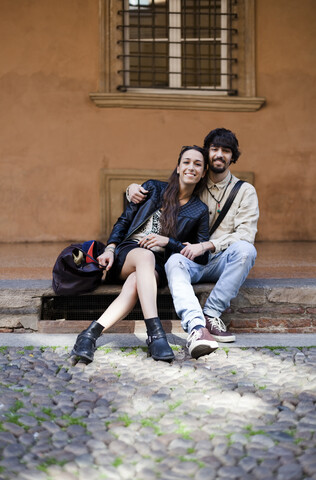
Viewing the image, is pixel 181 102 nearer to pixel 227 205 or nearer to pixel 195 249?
pixel 227 205

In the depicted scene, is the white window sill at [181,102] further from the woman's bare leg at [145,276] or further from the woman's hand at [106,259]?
the woman's bare leg at [145,276]

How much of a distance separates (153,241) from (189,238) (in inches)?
12.9

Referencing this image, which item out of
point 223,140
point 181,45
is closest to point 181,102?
point 181,45

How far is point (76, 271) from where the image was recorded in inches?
146

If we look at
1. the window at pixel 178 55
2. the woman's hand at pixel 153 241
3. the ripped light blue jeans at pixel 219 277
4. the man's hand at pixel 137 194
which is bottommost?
the ripped light blue jeans at pixel 219 277

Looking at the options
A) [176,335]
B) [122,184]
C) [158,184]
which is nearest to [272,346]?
[176,335]

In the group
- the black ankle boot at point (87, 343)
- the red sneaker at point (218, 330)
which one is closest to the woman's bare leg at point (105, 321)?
the black ankle boot at point (87, 343)

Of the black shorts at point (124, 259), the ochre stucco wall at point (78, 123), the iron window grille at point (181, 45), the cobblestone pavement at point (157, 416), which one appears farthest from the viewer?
the iron window grille at point (181, 45)

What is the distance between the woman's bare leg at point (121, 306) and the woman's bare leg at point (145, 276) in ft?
0.22

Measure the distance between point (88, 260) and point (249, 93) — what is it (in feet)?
14.3

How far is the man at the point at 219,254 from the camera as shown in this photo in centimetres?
351

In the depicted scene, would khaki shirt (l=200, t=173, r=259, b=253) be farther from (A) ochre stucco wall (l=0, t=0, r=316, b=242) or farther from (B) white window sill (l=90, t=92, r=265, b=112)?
(B) white window sill (l=90, t=92, r=265, b=112)

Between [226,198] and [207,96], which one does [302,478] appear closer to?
[226,198]

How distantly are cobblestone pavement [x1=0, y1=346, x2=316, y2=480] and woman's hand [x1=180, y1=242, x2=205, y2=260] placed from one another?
Answer: 0.67 meters
